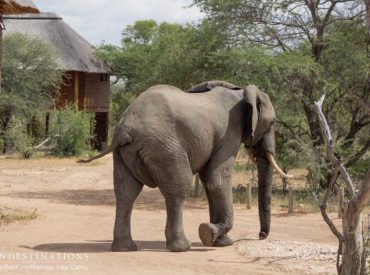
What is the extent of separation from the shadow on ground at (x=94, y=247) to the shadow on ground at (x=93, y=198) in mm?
4849

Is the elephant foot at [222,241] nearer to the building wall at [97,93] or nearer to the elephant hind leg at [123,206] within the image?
the elephant hind leg at [123,206]

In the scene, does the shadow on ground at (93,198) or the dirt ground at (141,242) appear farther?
the shadow on ground at (93,198)

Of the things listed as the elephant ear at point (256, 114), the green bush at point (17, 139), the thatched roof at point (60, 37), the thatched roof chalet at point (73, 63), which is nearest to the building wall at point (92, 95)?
the thatched roof chalet at point (73, 63)

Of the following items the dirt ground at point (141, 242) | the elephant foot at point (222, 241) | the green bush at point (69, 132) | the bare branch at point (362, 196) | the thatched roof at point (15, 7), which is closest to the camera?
the bare branch at point (362, 196)

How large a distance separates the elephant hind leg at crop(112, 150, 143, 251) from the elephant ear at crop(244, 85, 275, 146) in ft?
6.16

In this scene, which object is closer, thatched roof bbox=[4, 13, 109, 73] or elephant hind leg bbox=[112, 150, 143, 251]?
Answer: elephant hind leg bbox=[112, 150, 143, 251]

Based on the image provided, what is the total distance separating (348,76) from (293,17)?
2.18 metres

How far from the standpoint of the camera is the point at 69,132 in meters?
28.4

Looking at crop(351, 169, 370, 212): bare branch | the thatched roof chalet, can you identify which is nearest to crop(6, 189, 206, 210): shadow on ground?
crop(351, 169, 370, 212): bare branch

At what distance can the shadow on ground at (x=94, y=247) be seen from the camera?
26.5 feet

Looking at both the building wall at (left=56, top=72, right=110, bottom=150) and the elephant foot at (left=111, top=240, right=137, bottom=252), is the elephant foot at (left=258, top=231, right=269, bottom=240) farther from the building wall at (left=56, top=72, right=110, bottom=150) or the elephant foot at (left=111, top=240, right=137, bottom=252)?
the building wall at (left=56, top=72, right=110, bottom=150)

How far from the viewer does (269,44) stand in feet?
53.2

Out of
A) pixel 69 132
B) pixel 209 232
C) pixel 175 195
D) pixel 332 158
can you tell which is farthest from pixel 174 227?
pixel 69 132

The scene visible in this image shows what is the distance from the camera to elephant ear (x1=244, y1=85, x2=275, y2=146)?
8.89m
